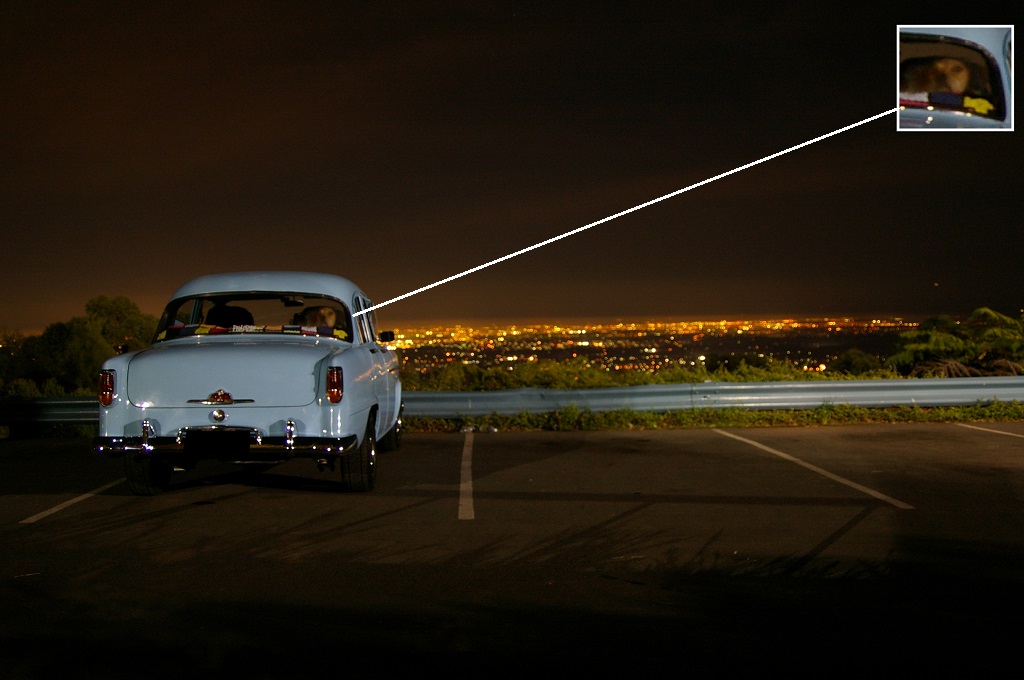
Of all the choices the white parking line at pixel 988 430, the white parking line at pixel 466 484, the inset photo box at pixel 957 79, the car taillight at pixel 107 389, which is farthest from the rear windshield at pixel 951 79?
the car taillight at pixel 107 389

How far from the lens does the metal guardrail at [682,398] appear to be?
1341cm

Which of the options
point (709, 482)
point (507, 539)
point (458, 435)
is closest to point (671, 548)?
point (507, 539)

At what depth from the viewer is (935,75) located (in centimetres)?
1150

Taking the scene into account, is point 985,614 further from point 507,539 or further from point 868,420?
point 868,420

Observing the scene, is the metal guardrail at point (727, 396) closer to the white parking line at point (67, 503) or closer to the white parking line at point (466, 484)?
the white parking line at point (466, 484)

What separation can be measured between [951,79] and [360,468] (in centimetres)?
817

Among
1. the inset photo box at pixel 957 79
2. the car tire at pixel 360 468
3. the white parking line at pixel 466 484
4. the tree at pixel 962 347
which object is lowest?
the white parking line at pixel 466 484

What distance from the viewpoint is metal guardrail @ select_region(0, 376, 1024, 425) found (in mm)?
13406

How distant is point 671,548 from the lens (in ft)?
21.5

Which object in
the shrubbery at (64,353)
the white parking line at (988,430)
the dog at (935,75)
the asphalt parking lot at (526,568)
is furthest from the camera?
the shrubbery at (64,353)

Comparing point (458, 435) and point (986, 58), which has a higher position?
point (986, 58)

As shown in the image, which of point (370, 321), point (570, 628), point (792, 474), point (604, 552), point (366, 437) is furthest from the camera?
point (370, 321)

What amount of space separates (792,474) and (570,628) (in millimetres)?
5409

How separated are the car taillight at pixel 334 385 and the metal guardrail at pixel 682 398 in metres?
5.56
